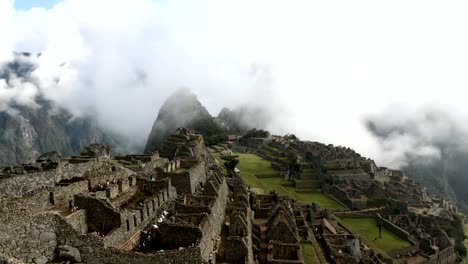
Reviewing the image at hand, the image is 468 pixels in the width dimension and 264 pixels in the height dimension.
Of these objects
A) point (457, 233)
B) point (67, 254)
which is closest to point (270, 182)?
point (457, 233)

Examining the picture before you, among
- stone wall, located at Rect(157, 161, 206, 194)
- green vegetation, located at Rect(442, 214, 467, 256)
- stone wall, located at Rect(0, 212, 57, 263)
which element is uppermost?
stone wall, located at Rect(157, 161, 206, 194)

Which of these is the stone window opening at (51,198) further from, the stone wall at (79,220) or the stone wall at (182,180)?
the stone wall at (182,180)

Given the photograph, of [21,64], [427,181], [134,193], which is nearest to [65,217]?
[134,193]

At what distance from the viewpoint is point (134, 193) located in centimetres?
2725

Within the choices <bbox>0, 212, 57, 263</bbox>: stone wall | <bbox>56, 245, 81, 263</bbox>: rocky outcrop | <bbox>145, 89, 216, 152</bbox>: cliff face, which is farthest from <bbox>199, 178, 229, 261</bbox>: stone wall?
<bbox>145, 89, 216, 152</bbox>: cliff face

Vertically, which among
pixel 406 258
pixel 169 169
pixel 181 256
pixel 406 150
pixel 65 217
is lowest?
pixel 406 258

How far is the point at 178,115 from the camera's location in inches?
4112

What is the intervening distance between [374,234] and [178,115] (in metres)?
57.8

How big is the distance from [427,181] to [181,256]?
142 metres

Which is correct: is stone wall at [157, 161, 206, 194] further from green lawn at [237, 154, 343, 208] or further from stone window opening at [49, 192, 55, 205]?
green lawn at [237, 154, 343, 208]

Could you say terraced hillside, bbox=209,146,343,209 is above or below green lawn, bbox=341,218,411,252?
above

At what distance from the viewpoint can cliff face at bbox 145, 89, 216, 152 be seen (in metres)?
94.7

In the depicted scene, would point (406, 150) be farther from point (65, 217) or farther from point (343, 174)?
point (65, 217)

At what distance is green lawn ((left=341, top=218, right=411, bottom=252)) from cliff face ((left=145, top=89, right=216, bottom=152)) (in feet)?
141
